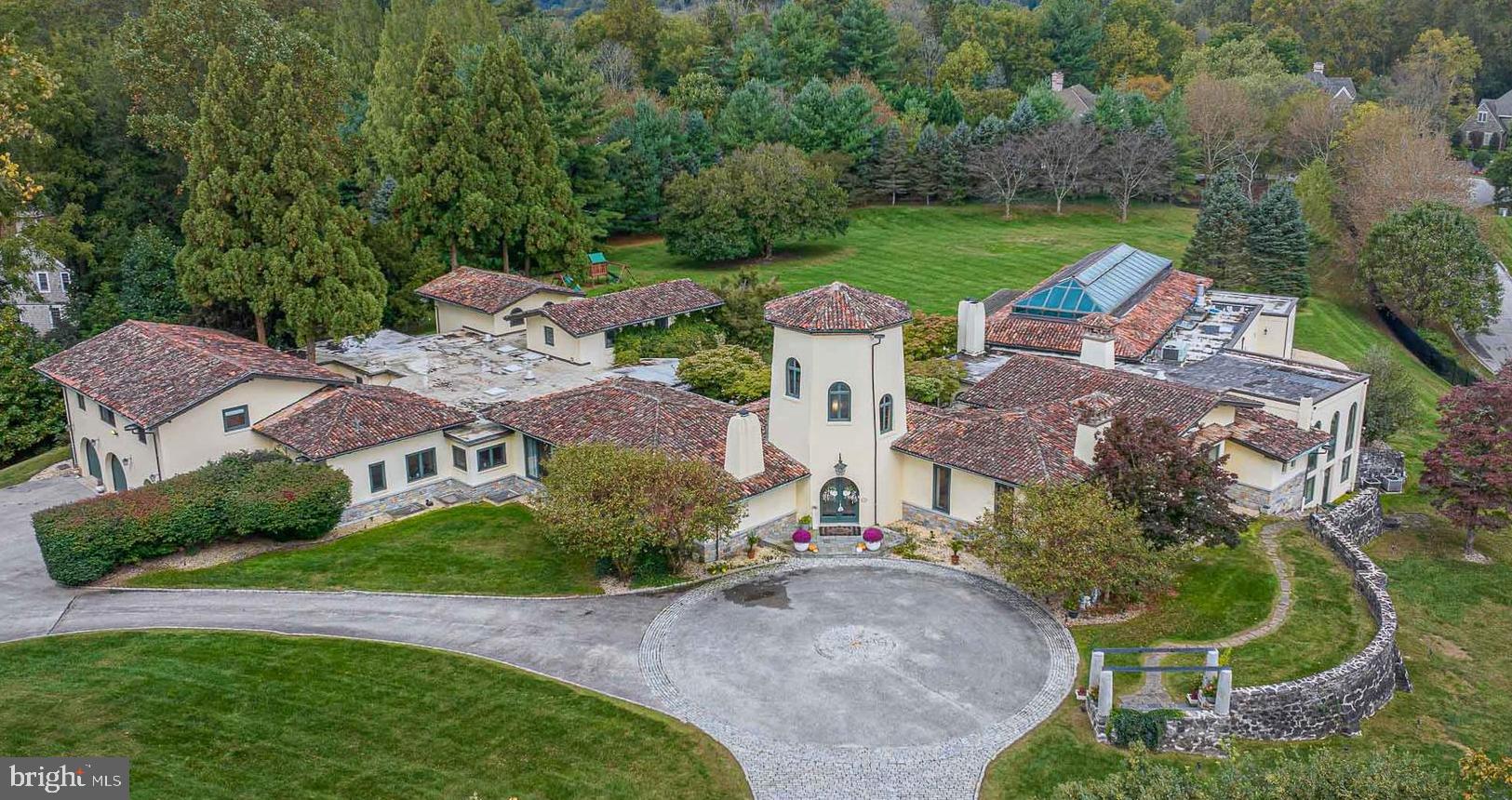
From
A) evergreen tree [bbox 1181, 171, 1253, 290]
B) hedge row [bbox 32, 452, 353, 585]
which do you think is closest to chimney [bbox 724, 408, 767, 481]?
hedge row [bbox 32, 452, 353, 585]

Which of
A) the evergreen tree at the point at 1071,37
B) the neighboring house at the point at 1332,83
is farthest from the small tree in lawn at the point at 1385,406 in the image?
the evergreen tree at the point at 1071,37

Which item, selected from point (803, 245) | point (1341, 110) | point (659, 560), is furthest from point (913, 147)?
point (659, 560)

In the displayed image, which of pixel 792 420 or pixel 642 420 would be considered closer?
pixel 792 420

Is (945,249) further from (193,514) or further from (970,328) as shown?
(193,514)

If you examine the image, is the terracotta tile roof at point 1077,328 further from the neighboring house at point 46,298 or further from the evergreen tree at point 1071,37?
the evergreen tree at point 1071,37

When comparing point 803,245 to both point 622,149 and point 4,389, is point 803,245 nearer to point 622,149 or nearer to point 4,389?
point 622,149

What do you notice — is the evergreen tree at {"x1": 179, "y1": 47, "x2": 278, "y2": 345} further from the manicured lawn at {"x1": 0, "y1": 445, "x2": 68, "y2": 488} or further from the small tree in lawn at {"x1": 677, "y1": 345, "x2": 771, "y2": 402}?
the small tree in lawn at {"x1": 677, "y1": 345, "x2": 771, "y2": 402}

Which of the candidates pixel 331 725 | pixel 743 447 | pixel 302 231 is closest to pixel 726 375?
pixel 743 447
